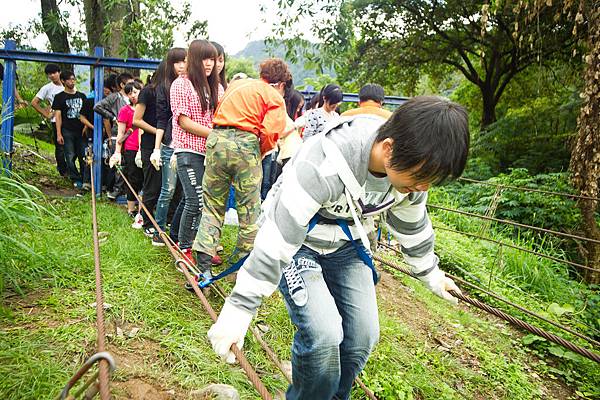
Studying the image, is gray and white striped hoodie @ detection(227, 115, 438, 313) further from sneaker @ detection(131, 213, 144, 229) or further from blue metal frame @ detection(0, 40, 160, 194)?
blue metal frame @ detection(0, 40, 160, 194)

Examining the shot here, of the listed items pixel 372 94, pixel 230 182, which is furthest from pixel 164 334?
pixel 372 94

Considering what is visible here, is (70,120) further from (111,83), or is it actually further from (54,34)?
(54,34)

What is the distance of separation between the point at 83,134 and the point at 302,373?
535cm

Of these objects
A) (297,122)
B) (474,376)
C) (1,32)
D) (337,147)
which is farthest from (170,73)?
(1,32)

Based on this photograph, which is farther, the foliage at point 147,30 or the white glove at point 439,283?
the foliage at point 147,30

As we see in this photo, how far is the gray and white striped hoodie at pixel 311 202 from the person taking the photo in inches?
56.5

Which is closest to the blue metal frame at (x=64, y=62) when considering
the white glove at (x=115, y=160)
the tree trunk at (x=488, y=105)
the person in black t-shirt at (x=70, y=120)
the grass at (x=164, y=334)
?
the person in black t-shirt at (x=70, y=120)

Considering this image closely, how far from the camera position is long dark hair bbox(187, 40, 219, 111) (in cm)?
309

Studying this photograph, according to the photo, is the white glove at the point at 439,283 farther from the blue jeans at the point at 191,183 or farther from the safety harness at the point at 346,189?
the blue jeans at the point at 191,183

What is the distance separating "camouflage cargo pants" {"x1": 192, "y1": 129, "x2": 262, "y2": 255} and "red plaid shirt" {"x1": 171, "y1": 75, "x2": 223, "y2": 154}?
0.35 meters

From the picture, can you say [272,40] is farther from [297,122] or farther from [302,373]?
[302,373]

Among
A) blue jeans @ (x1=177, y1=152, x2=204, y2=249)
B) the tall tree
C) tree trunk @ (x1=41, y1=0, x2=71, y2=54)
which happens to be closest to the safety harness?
blue jeans @ (x1=177, y1=152, x2=204, y2=249)

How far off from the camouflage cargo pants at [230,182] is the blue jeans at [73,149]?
144 inches

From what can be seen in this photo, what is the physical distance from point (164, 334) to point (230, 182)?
102 centimetres
